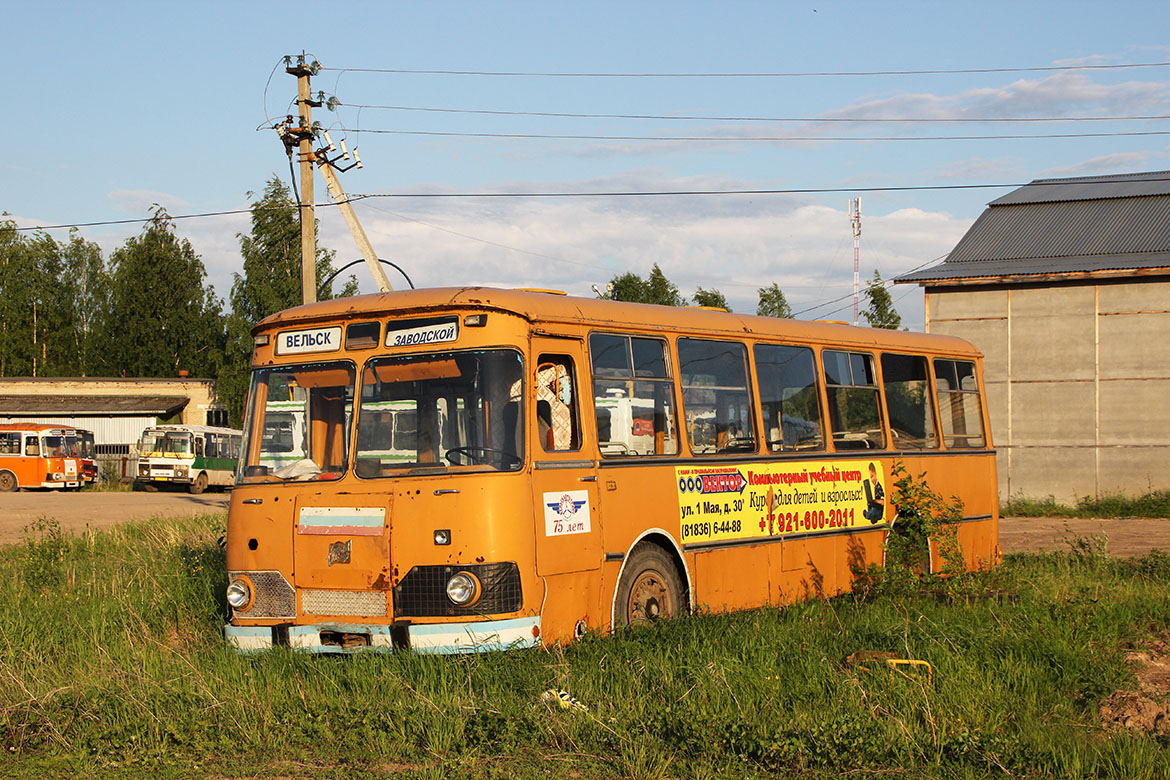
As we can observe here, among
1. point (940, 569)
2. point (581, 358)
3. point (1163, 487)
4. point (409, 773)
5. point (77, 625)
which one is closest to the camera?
point (409, 773)

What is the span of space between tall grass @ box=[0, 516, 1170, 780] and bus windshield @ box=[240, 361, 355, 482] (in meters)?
1.40

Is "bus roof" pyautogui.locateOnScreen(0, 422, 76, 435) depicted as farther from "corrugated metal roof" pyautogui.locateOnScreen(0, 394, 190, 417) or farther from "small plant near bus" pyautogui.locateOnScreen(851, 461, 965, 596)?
"small plant near bus" pyautogui.locateOnScreen(851, 461, 965, 596)

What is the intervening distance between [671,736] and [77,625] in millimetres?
6432

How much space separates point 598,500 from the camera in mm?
9094

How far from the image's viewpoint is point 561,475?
8.77m

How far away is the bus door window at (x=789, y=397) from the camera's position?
1134cm

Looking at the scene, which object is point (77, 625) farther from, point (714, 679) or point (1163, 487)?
point (1163, 487)

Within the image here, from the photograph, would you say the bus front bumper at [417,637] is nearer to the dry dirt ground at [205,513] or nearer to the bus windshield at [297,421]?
the bus windshield at [297,421]

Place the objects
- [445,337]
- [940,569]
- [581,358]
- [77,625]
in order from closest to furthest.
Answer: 1. [445,337]
2. [581,358]
3. [77,625]
4. [940,569]

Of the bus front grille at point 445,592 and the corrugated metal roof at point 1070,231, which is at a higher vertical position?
the corrugated metal roof at point 1070,231

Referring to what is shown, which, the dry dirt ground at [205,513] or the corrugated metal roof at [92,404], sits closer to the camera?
the dry dirt ground at [205,513]

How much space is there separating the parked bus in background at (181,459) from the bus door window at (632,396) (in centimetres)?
3882

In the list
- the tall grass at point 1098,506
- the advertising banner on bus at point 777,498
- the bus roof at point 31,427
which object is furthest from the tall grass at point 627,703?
the bus roof at point 31,427

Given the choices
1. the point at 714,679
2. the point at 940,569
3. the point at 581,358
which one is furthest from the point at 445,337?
the point at 940,569
